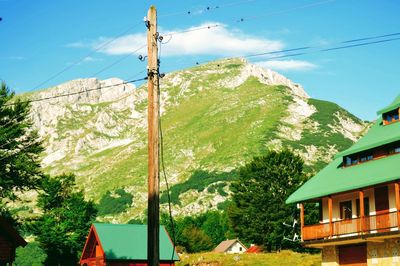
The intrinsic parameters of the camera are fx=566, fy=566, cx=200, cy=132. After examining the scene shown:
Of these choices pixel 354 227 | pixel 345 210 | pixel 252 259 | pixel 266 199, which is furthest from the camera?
pixel 266 199

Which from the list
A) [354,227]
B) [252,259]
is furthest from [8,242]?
[252,259]

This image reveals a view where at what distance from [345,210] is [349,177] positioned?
318 centimetres

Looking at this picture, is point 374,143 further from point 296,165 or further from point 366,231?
point 296,165

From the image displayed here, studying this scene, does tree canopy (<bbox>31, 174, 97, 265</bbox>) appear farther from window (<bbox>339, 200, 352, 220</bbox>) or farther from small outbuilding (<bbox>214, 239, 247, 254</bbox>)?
small outbuilding (<bbox>214, 239, 247, 254</bbox>)

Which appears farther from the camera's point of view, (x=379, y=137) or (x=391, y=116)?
(x=391, y=116)

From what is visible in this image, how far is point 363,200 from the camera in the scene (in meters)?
39.2

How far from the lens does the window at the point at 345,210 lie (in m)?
41.5

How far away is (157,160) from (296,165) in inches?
2999

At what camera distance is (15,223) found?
69.6 m

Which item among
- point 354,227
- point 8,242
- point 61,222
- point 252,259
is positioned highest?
point 61,222

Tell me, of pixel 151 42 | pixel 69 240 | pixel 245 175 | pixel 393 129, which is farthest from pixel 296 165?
pixel 151 42

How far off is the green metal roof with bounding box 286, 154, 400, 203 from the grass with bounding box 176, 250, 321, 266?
10206mm

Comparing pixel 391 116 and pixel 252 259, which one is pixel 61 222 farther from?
pixel 391 116

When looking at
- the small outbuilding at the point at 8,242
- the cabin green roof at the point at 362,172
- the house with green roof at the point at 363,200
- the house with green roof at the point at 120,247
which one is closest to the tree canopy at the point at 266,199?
the house with green roof at the point at 120,247
